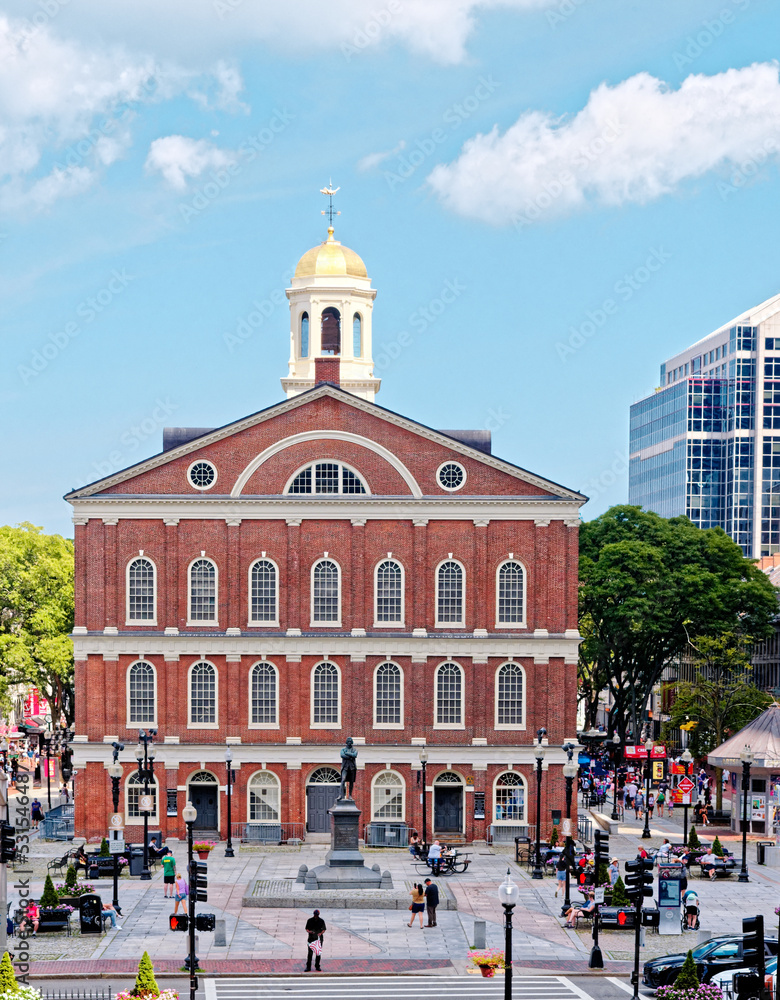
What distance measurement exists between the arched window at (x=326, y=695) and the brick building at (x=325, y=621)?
0.08 metres

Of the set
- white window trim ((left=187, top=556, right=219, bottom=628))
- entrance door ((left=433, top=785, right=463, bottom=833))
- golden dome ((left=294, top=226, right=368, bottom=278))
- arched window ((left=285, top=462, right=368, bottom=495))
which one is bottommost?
entrance door ((left=433, top=785, right=463, bottom=833))

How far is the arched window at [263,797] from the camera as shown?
212 ft

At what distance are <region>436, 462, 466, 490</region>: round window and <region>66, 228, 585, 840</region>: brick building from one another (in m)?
0.09

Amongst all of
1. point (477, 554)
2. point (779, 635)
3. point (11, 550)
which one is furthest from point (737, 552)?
point (11, 550)

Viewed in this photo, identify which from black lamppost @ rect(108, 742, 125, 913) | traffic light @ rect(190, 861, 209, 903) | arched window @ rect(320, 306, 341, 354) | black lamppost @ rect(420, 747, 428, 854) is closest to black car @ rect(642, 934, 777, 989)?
traffic light @ rect(190, 861, 209, 903)

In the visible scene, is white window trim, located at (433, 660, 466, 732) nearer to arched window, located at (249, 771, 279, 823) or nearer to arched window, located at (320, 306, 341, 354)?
arched window, located at (249, 771, 279, 823)

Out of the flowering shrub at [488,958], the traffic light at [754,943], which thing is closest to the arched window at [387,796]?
the flowering shrub at [488,958]

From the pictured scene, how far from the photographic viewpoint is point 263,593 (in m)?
65.1

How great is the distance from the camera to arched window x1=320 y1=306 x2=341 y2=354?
78.6 meters

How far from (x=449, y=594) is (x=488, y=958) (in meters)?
27.4

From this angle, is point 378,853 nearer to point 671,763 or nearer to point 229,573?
point 229,573

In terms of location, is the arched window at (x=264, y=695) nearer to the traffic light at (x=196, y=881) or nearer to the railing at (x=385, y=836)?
the railing at (x=385, y=836)

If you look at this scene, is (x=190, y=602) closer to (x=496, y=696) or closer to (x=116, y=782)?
(x=116, y=782)

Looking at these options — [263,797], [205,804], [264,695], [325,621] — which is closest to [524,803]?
[263,797]
